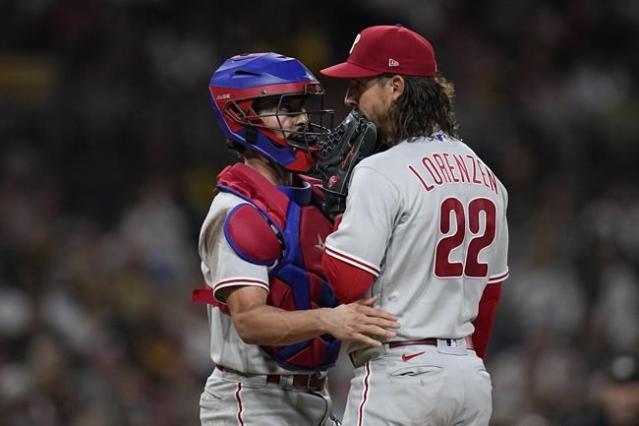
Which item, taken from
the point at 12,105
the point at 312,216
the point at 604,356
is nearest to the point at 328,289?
the point at 312,216

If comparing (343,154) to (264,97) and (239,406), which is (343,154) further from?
(239,406)

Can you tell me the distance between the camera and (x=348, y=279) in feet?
11.2

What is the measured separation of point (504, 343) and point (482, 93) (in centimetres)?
246

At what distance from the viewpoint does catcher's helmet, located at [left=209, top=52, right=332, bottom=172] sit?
3850mm

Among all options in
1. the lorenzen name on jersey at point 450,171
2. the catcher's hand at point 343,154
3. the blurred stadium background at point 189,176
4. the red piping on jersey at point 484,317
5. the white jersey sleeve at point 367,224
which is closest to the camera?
the white jersey sleeve at point 367,224

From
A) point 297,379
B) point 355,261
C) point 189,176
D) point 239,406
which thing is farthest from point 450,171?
point 189,176

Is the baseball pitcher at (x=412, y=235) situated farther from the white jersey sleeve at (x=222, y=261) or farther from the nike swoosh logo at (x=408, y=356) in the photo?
the white jersey sleeve at (x=222, y=261)

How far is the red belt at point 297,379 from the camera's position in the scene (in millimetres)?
3879

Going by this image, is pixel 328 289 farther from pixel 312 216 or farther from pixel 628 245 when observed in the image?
pixel 628 245

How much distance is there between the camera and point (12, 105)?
9609 millimetres

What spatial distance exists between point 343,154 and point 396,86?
0.25 meters

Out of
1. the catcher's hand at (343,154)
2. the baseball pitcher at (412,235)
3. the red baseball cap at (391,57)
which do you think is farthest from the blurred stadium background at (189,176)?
the red baseball cap at (391,57)

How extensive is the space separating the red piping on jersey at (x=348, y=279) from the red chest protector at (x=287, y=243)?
283mm

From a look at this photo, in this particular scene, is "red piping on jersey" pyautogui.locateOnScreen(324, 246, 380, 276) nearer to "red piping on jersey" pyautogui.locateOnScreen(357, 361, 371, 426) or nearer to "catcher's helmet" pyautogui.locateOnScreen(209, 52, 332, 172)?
"red piping on jersey" pyautogui.locateOnScreen(357, 361, 371, 426)
